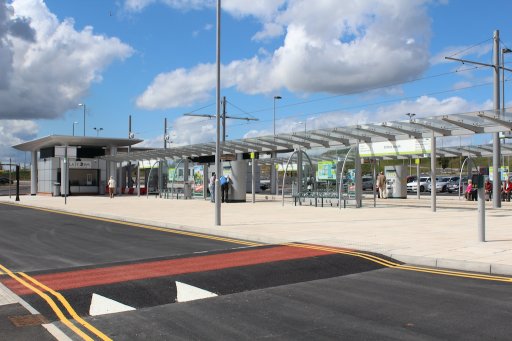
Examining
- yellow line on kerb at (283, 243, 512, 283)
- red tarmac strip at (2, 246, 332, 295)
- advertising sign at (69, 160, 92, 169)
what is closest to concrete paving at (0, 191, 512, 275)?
yellow line on kerb at (283, 243, 512, 283)

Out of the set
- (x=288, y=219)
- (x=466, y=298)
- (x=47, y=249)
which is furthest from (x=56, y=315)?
(x=288, y=219)

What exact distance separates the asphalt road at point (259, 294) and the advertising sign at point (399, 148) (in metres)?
19.2

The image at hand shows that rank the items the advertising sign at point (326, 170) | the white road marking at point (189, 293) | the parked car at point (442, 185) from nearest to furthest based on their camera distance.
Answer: the white road marking at point (189, 293) → the advertising sign at point (326, 170) → the parked car at point (442, 185)

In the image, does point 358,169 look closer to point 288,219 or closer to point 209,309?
point 288,219

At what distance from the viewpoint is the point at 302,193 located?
2588 cm

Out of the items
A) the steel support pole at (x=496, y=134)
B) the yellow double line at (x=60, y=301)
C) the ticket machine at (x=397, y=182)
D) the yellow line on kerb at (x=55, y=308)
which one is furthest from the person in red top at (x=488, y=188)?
the yellow line on kerb at (x=55, y=308)

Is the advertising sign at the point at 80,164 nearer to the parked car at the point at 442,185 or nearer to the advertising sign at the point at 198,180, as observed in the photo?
the advertising sign at the point at 198,180

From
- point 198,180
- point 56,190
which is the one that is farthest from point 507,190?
point 56,190

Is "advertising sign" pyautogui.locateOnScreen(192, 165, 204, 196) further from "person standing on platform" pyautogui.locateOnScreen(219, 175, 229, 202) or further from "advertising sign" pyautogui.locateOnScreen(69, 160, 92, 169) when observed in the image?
"advertising sign" pyautogui.locateOnScreen(69, 160, 92, 169)

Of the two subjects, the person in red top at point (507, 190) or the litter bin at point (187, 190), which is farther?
the litter bin at point (187, 190)

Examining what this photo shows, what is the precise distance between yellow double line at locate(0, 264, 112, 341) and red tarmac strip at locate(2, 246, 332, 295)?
10 cm

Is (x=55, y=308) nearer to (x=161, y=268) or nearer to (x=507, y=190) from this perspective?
(x=161, y=268)

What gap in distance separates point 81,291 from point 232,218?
1119 cm

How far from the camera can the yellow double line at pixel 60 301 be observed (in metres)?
5.30
